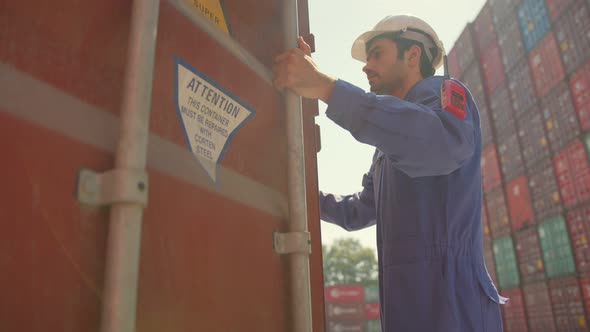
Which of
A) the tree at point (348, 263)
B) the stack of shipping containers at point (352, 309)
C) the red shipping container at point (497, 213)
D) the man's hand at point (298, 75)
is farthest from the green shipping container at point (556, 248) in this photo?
the tree at point (348, 263)

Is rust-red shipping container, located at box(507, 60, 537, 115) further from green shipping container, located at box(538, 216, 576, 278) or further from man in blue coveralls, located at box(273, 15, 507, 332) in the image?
man in blue coveralls, located at box(273, 15, 507, 332)

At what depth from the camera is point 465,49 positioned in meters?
13.0

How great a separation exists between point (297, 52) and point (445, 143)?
2.43ft

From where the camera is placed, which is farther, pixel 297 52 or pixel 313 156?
pixel 313 156

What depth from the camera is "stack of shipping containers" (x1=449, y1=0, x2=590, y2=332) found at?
816 centimetres

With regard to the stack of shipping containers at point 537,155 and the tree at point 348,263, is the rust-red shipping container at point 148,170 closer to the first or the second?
the stack of shipping containers at point 537,155

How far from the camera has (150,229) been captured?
104 cm

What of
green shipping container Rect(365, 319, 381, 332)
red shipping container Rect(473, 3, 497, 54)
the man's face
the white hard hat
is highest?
red shipping container Rect(473, 3, 497, 54)

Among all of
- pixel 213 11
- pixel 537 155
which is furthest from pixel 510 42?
pixel 213 11

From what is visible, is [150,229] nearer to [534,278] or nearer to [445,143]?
[445,143]

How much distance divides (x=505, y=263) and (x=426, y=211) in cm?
994

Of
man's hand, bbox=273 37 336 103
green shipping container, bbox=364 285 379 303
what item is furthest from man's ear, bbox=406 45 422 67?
green shipping container, bbox=364 285 379 303

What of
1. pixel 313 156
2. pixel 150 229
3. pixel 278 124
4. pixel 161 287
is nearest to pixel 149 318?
pixel 161 287

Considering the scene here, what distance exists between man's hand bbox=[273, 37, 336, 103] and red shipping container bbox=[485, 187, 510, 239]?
1025 cm
